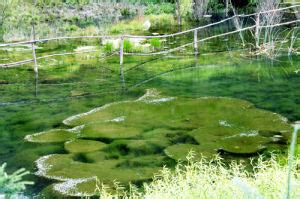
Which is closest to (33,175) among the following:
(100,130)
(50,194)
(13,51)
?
(50,194)

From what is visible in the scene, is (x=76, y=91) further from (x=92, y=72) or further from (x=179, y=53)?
(x=179, y=53)

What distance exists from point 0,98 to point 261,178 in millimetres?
6987

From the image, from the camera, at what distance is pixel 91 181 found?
19.6 feet

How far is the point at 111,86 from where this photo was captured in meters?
10.6

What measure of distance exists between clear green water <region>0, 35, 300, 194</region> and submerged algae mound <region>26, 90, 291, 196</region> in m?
0.28

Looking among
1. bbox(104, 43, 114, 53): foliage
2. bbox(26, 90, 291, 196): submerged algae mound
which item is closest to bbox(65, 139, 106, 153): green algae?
bbox(26, 90, 291, 196): submerged algae mound

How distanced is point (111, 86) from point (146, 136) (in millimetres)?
3341

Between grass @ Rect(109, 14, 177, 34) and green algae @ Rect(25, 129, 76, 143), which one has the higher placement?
grass @ Rect(109, 14, 177, 34)

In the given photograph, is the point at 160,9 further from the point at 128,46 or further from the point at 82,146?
the point at 82,146

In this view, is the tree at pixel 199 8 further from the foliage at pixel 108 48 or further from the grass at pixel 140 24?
the foliage at pixel 108 48

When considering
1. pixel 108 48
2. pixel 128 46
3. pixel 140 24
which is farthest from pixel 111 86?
pixel 140 24

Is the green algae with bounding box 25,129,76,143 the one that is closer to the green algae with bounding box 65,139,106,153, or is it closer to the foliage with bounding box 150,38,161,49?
the green algae with bounding box 65,139,106,153

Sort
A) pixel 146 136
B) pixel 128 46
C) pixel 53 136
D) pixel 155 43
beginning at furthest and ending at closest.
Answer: pixel 155 43 → pixel 128 46 → pixel 53 136 → pixel 146 136

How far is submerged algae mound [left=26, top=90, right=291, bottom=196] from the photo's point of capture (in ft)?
20.4
